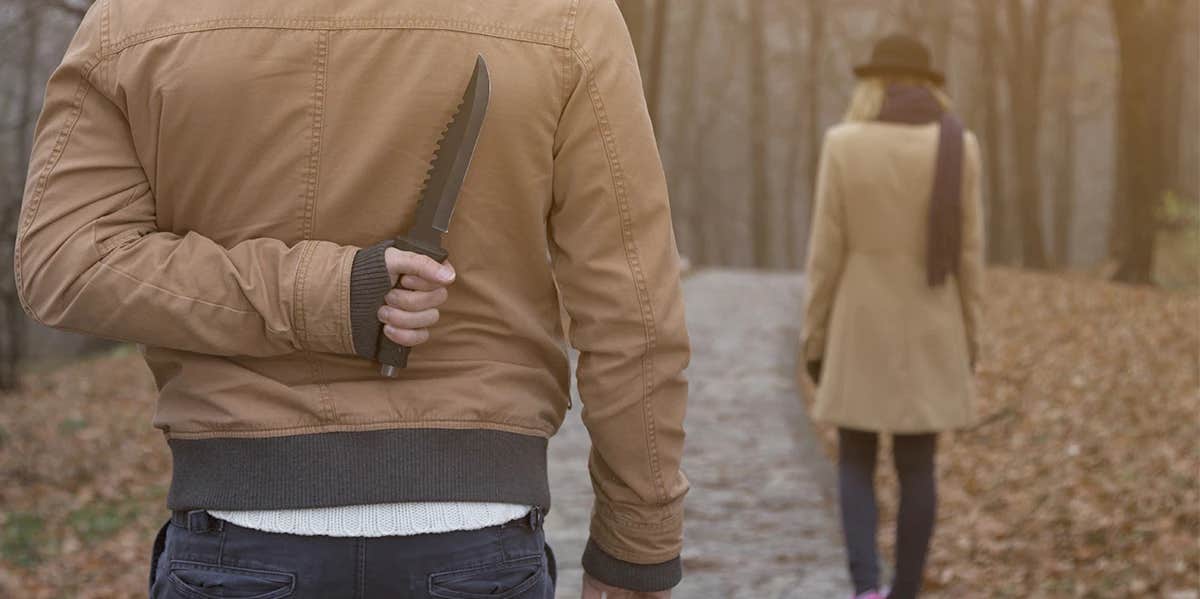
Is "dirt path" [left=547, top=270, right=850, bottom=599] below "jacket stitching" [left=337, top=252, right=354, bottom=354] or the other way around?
below

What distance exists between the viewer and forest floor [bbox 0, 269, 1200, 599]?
645 cm

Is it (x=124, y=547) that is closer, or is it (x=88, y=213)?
(x=88, y=213)

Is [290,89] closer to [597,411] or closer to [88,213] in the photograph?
[88,213]

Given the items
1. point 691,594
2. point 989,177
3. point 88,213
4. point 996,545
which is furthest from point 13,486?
point 989,177

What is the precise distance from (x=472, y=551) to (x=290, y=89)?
0.72 metres

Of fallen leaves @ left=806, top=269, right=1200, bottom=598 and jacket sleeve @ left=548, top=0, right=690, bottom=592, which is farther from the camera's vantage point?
fallen leaves @ left=806, top=269, right=1200, bottom=598

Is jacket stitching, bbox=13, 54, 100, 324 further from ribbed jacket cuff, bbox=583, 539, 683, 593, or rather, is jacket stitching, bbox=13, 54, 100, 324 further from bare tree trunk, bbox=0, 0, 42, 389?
bare tree trunk, bbox=0, 0, 42, 389

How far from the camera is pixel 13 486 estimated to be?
10.1 meters

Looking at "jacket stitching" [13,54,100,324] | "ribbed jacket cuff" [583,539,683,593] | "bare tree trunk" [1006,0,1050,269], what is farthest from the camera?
"bare tree trunk" [1006,0,1050,269]

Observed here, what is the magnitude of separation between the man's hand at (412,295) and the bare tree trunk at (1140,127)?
1584 centimetres

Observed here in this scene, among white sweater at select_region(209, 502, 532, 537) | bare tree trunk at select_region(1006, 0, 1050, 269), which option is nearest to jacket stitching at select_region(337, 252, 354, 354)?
white sweater at select_region(209, 502, 532, 537)

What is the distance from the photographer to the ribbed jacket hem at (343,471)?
1.87 m

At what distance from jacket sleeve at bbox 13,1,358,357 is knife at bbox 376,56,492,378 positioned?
2.8 inches

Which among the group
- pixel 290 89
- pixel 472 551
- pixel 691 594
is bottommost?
pixel 691 594
